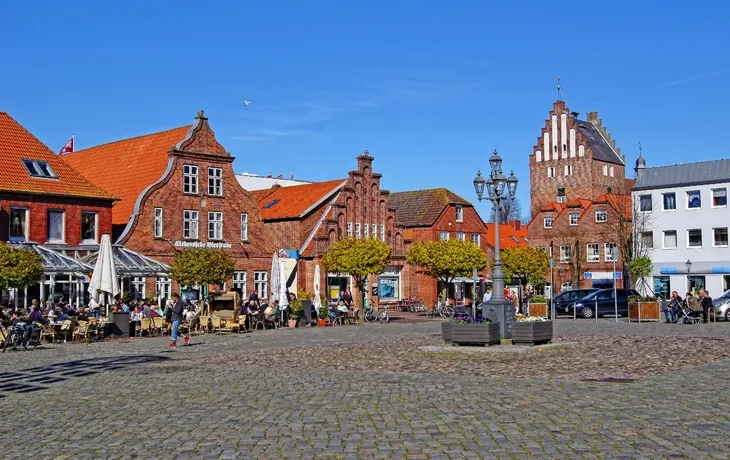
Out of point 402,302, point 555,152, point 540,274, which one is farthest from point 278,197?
point 555,152

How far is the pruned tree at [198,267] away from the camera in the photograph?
37469 mm

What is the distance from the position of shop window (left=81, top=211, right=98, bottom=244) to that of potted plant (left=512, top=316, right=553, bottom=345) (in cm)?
2588

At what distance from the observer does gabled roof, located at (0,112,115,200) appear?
41.0m

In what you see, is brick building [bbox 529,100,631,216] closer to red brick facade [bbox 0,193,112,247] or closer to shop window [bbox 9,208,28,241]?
red brick facade [bbox 0,193,112,247]

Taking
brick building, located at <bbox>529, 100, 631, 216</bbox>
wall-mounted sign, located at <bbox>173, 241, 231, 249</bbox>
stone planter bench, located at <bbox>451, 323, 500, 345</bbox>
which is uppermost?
brick building, located at <bbox>529, 100, 631, 216</bbox>

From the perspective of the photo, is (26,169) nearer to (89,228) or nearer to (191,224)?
(89,228)

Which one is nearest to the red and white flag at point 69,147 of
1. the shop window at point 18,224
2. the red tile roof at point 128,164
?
the red tile roof at point 128,164

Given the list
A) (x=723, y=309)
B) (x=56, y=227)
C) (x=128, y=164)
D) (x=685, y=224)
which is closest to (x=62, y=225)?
(x=56, y=227)

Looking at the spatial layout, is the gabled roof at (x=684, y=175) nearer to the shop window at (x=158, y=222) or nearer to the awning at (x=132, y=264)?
the shop window at (x=158, y=222)

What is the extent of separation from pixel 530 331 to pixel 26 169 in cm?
2806

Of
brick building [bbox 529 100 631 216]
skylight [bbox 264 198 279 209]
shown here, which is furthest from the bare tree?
skylight [bbox 264 198 279 209]

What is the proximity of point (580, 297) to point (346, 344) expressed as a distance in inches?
959

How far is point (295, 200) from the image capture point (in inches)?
2282

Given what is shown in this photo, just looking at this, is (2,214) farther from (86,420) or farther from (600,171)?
(600,171)
